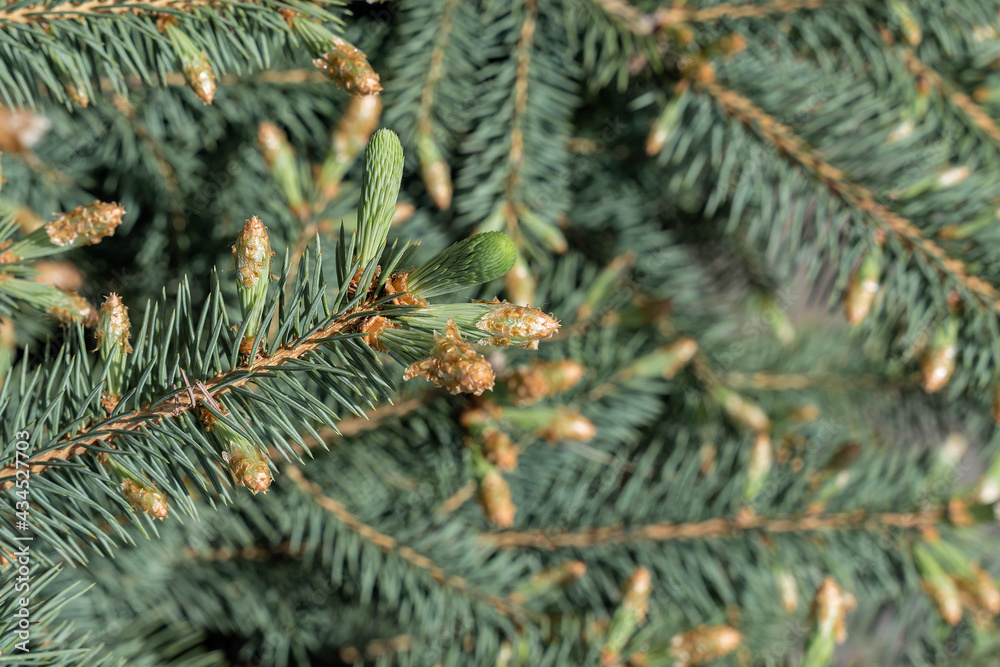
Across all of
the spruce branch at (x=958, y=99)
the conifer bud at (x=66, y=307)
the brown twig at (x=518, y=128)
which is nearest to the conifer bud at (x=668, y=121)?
the brown twig at (x=518, y=128)

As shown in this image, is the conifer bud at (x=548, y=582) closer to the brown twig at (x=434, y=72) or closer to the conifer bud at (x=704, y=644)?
the conifer bud at (x=704, y=644)

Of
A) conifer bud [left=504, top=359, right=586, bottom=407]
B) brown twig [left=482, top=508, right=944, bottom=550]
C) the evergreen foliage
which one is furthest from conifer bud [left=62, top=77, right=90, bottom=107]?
brown twig [left=482, top=508, right=944, bottom=550]

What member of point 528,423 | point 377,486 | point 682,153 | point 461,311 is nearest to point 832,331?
point 682,153

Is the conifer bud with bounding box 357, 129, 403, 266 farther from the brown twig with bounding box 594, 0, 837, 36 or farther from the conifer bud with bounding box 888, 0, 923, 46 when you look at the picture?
the conifer bud with bounding box 888, 0, 923, 46

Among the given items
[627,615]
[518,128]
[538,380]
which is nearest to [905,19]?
[518,128]

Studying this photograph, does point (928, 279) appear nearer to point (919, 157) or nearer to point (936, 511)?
point (919, 157)

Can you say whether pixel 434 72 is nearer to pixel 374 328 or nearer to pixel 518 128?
pixel 518 128
